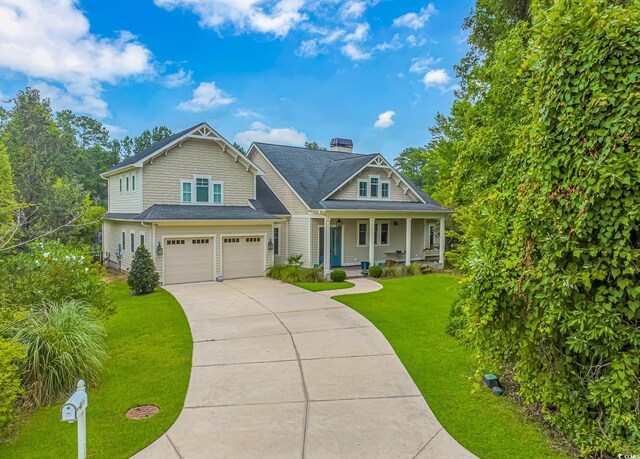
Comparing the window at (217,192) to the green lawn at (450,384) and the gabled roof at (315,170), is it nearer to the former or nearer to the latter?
the gabled roof at (315,170)

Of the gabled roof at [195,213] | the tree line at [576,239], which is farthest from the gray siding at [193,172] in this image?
the tree line at [576,239]

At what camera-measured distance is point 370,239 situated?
1920 cm

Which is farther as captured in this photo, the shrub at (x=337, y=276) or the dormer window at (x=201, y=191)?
the dormer window at (x=201, y=191)

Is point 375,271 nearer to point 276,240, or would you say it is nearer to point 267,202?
point 276,240

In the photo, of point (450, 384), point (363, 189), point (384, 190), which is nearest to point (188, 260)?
point (363, 189)

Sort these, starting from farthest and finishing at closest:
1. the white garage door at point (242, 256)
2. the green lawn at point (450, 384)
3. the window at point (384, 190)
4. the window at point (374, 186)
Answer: the window at point (384, 190)
the window at point (374, 186)
the white garage door at point (242, 256)
the green lawn at point (450, 384)

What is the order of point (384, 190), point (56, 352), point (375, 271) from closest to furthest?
point (56, 352), point (375, 271), point (384, 190)

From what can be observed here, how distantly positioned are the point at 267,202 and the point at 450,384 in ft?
52.0

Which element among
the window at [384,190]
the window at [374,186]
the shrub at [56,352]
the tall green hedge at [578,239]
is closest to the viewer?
the tall green hedge at [578,239]

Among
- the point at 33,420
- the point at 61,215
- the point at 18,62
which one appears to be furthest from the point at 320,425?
the point at 18,62

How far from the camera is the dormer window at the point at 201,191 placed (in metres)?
17.8

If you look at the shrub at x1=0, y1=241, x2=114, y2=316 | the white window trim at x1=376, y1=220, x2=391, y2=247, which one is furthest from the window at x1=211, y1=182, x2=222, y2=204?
the shrub at x1=0, y1=241, x2=114, y2=316

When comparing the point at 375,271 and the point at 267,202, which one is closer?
the point at 375,271

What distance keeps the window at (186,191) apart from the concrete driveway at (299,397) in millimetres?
8991
